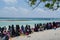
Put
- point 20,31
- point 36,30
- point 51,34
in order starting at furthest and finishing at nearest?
point 36,30 → point 51,34 → point 20,31

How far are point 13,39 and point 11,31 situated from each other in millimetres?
296

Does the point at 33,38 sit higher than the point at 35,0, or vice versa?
the point at 35,0

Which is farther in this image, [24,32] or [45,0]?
[24,32]

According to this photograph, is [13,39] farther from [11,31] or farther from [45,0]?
[45,0]

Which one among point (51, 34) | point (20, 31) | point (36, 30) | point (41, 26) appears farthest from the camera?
point (41, 26)

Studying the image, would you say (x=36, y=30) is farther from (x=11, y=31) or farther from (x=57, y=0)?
(x=57, y=0)

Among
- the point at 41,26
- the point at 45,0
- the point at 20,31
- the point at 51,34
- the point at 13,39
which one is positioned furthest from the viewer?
the point at 41,26

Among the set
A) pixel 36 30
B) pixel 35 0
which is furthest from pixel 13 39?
pixel 35 0

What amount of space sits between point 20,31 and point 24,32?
0.19 meters

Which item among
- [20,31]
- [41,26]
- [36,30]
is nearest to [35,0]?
[20,31]

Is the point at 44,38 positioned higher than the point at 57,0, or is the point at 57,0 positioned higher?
the point at 57,0

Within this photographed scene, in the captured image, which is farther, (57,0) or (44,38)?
(44,38)

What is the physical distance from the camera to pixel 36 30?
827 centimetres

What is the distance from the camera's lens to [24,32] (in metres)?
7.25
